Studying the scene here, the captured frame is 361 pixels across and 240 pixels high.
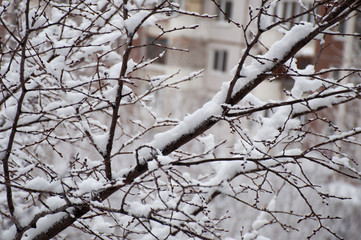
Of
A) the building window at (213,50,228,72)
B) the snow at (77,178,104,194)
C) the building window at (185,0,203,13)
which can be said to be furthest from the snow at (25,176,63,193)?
the building window at (185,0,203,13)

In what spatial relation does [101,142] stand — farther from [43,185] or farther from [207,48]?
[207,48]

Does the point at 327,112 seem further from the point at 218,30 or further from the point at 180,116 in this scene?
the point at 218,30

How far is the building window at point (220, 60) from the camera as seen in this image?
19.6 m

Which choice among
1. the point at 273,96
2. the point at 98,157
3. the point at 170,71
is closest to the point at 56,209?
the point at 98,157

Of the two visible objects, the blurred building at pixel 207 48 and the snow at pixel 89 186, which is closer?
the snow at pixel 89 186

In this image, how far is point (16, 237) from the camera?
101 inches

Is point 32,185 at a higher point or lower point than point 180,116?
higher

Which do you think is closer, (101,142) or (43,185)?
(43,185)

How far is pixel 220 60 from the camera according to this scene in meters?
19.8

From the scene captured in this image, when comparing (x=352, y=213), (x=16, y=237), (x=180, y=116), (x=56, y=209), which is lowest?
(x=352, y=213)

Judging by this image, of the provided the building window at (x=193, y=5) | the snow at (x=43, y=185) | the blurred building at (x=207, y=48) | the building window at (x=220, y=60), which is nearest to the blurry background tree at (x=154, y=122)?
the snow at (x=43, y=185)

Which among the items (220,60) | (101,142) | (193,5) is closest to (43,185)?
(101,142)

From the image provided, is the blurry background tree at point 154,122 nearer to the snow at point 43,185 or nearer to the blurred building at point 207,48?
the snow at point 43,185

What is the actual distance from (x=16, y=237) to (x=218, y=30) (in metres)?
18.1
